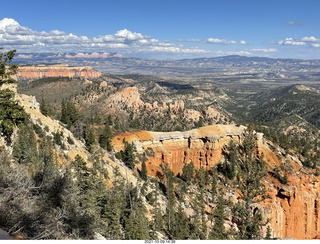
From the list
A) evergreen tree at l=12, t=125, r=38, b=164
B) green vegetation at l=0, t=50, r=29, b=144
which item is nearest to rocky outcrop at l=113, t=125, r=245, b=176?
evergreen tree at l=12, t=125, r=38, b=164

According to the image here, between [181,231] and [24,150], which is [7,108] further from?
[181,231]

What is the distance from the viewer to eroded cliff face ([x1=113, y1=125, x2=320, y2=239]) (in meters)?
59.3

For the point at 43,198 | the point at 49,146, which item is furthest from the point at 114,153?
the point at 43,198

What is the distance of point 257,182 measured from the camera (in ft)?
75.8

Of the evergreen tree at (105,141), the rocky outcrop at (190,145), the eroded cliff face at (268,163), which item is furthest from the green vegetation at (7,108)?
the rocky outcrop at (190,145)

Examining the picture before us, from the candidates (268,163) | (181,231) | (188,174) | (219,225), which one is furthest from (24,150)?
(268,163)

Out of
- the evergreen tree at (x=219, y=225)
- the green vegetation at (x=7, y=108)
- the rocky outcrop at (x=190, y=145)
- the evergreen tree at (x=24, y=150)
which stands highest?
the green vegetation at (x=7, y=108)

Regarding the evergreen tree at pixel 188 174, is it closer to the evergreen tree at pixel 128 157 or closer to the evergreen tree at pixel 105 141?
the evergreen tree at pixel 128 157

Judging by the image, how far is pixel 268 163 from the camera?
6694 centimetres

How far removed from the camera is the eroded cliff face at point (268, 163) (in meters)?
59.3

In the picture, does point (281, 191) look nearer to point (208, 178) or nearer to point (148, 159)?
point (208, 178)

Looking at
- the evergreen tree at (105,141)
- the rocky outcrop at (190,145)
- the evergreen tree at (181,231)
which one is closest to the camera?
the evergreen tree at (181,231)

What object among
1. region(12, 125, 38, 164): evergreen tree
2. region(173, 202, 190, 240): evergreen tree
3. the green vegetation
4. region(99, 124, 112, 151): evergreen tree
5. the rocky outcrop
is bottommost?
region(173, 202, 190, 240): evergreen tree

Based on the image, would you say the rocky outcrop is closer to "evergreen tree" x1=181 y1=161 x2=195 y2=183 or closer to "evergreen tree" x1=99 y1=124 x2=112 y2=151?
"evergreen tree" x1=181 y1=161 x2=195 y2=183
